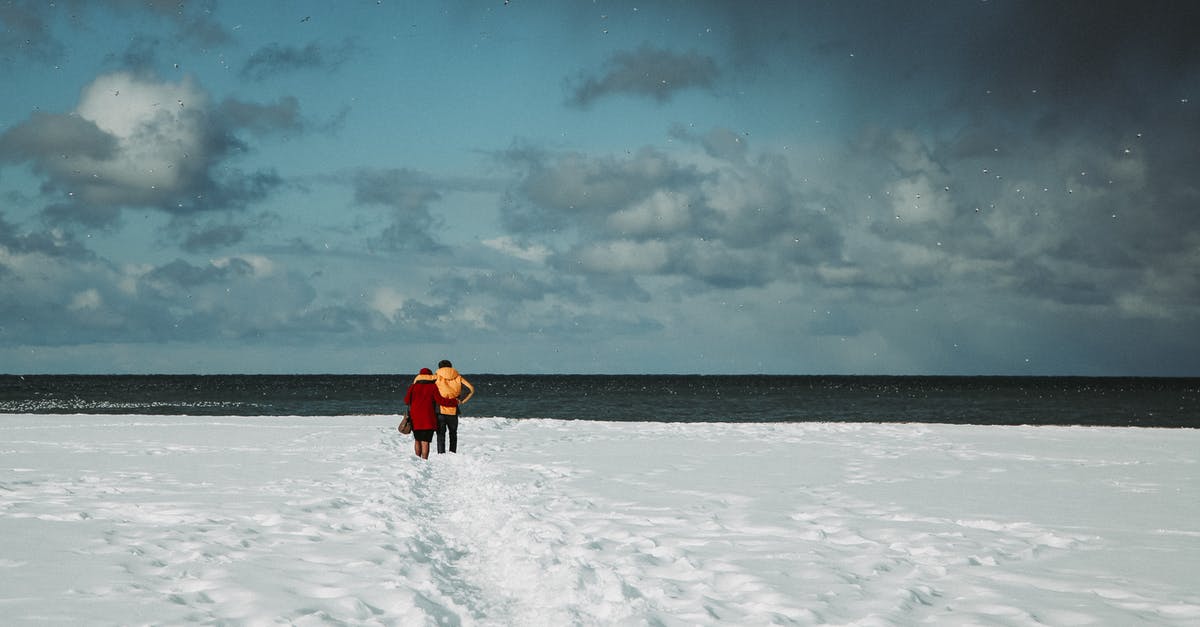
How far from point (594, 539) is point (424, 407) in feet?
28.0

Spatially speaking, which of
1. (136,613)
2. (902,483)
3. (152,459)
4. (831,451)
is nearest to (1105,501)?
(902,483)

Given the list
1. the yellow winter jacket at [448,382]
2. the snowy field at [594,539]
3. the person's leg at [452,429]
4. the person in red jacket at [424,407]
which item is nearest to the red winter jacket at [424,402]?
the person in red jacket at [424,407]

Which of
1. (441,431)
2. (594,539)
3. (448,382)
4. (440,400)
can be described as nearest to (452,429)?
(441,431)

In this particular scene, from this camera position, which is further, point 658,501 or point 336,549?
point 658,501

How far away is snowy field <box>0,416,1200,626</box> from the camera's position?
20.3 ft

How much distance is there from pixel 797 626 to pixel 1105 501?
797 cm

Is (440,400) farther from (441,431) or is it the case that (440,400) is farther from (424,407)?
(441,431)

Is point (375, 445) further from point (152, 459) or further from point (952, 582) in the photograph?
point (952, 582)

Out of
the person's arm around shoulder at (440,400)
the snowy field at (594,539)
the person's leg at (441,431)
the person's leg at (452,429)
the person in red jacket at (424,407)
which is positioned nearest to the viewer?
the snowy field at (594,539)

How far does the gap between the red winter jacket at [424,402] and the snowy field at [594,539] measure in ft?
2.77

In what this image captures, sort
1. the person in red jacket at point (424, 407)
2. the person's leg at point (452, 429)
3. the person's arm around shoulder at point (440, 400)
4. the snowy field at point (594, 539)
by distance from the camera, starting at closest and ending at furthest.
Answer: the snowy field at point (594, 539) → the person in red jacket at point (424, 407) → the person's arm around shoulder at point (440, 400) → the person's leg at point (452, 429)

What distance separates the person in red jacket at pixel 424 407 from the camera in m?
16.5

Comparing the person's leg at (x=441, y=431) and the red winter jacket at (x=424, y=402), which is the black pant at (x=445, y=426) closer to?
the person's leg at (x=441, y=431)

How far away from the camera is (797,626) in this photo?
585 centimetres
